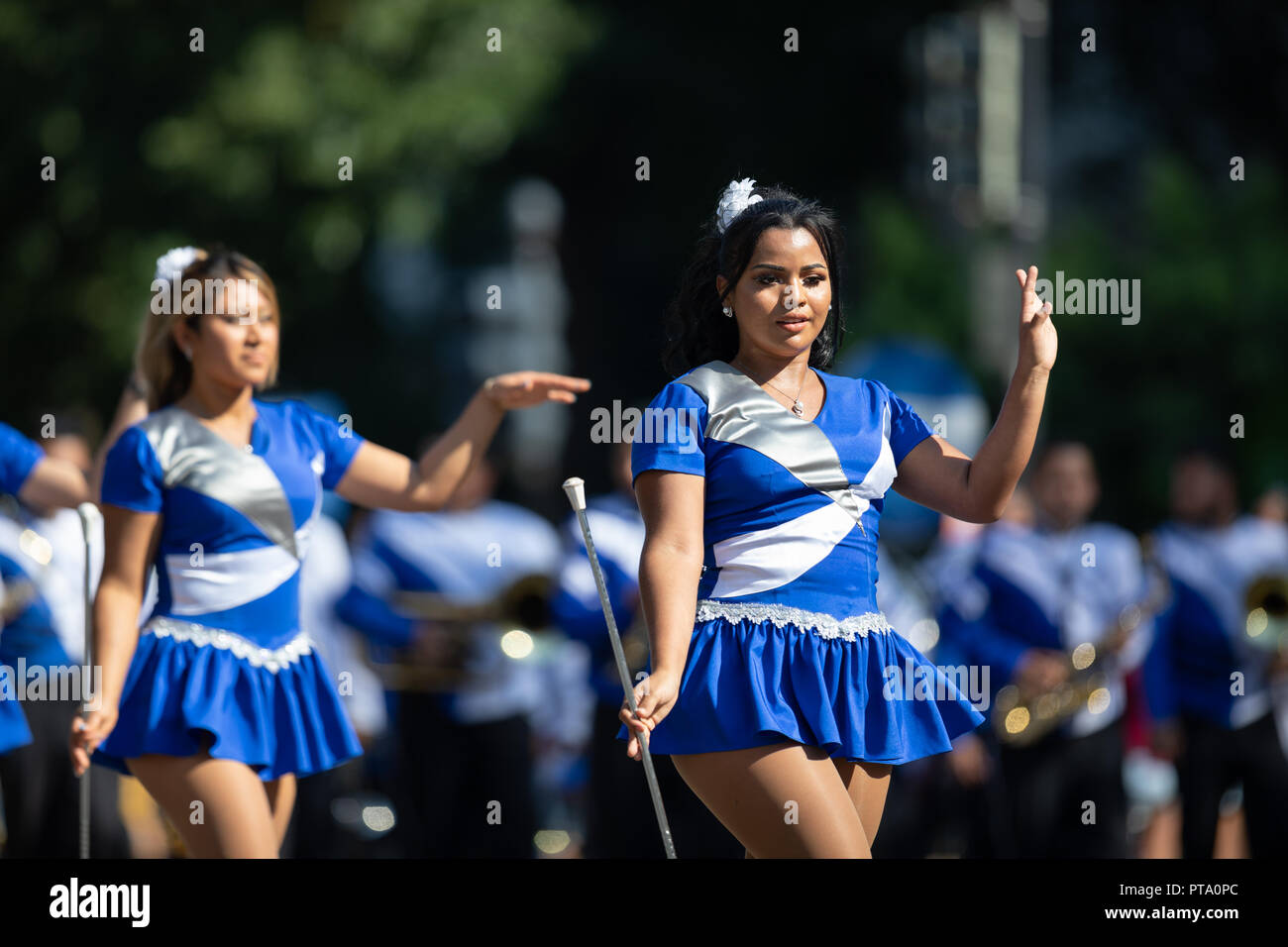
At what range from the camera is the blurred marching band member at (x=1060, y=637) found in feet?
28.1

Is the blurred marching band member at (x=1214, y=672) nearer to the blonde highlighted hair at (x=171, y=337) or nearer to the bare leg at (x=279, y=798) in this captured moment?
the bare leg at (x=279, y=798)

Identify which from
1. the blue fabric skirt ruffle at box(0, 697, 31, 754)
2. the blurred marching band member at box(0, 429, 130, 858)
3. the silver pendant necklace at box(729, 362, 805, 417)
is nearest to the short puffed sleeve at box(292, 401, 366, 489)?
the silver pendant necklace at box(729, 362, 805, 417)

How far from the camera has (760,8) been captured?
20047 millimetres

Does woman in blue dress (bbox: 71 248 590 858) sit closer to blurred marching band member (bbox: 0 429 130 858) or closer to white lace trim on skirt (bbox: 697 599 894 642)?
white lace trim on skirt (bbox: 697 599 894 642)

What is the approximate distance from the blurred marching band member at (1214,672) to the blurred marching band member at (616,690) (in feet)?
6.45

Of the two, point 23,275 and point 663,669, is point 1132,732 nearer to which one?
point 663,669

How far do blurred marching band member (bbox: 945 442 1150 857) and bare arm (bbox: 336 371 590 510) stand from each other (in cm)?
382

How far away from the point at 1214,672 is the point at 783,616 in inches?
187

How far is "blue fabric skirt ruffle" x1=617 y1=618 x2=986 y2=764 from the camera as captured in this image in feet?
13.9

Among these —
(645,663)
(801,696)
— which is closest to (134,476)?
(801,696)

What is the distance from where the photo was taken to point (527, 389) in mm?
5316

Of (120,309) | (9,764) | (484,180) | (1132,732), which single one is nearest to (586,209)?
(484,180)

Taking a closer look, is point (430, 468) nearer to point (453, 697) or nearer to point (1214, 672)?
point (453, 697)
